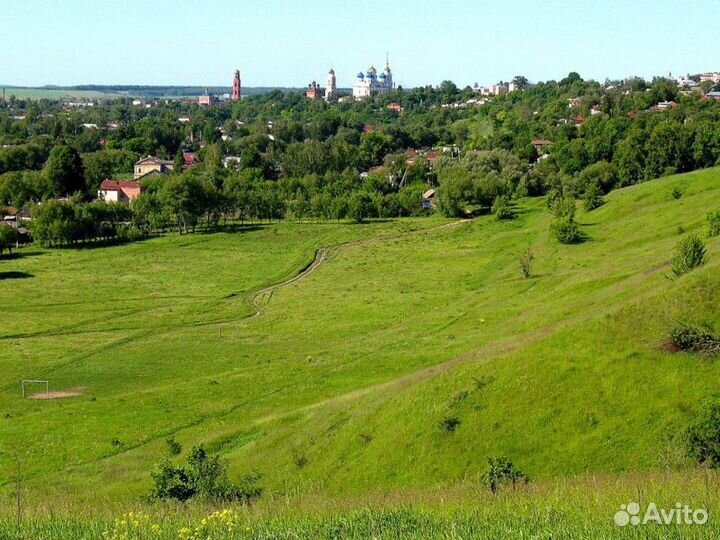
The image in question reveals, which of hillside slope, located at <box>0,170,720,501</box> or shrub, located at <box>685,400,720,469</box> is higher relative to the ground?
shrub, located at <box>685,400,720,469</box>

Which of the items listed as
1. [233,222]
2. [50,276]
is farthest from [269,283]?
[233,222]

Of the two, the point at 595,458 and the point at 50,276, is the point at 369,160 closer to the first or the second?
the point at 50,276

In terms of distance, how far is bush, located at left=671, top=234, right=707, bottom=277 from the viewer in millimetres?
45406

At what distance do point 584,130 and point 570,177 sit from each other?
A: 34163mm

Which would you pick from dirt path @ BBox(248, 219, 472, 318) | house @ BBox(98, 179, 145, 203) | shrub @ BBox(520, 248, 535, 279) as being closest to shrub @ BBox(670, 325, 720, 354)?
shrub @ BBox(520, 248, 535, 279)

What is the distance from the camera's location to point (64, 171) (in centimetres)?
14112

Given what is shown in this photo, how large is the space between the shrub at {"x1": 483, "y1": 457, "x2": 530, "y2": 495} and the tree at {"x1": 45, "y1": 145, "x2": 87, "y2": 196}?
12507 cm

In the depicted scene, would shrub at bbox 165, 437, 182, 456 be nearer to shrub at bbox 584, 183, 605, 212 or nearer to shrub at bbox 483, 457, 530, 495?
shrub at bbox 483, 457, 530, 495

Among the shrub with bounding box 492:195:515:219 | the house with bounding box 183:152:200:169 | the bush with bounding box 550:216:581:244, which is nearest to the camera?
the bush with bounding box 550:216:581:244

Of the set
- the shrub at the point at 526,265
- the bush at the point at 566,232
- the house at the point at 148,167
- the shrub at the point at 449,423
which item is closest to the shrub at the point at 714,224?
the shrub at the point at 526,265

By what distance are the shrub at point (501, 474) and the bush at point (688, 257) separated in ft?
70.4

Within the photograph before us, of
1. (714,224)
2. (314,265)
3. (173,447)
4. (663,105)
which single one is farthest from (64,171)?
(663,105)

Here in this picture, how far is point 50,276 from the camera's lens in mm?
85875

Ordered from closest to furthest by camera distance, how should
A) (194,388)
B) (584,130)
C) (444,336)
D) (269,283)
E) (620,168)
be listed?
(194,388), (444,336), (269,283), (620,168), (584,130)
